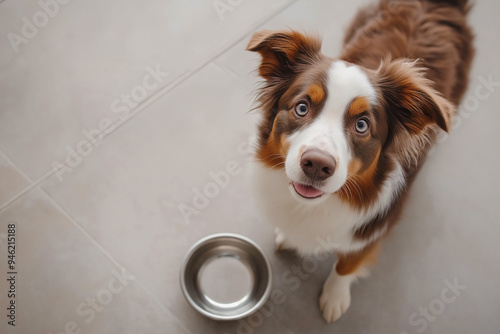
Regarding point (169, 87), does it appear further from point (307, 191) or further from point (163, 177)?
point (307, 191)

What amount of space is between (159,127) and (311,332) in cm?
160

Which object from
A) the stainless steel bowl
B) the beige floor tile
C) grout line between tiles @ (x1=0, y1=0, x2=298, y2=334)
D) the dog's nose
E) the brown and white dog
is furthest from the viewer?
the beige floor tile

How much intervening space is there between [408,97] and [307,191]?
1.83 feet

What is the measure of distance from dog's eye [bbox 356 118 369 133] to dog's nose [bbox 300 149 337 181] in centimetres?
22

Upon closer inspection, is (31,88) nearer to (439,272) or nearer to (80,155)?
(80,155)

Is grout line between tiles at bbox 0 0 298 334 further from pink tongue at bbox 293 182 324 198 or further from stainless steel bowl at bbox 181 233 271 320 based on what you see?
pink tongue at bbox 293 182 324 198

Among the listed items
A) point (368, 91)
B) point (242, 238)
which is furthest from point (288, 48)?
point (242, 238)

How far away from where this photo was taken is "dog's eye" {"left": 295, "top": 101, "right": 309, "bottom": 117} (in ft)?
5.65

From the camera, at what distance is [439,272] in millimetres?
2609

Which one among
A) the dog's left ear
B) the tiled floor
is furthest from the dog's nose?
the tiled floor

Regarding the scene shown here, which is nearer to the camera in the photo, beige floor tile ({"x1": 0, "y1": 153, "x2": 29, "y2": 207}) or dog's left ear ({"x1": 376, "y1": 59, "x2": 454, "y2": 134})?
dog's left ear ({"x1": 376, "y1": 59, "x2": 454, "y2": 134})

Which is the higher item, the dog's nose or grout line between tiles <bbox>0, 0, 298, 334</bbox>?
the dog's nose

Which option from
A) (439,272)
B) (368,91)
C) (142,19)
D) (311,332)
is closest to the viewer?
(368,91)

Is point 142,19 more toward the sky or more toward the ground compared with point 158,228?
more toward the sky
